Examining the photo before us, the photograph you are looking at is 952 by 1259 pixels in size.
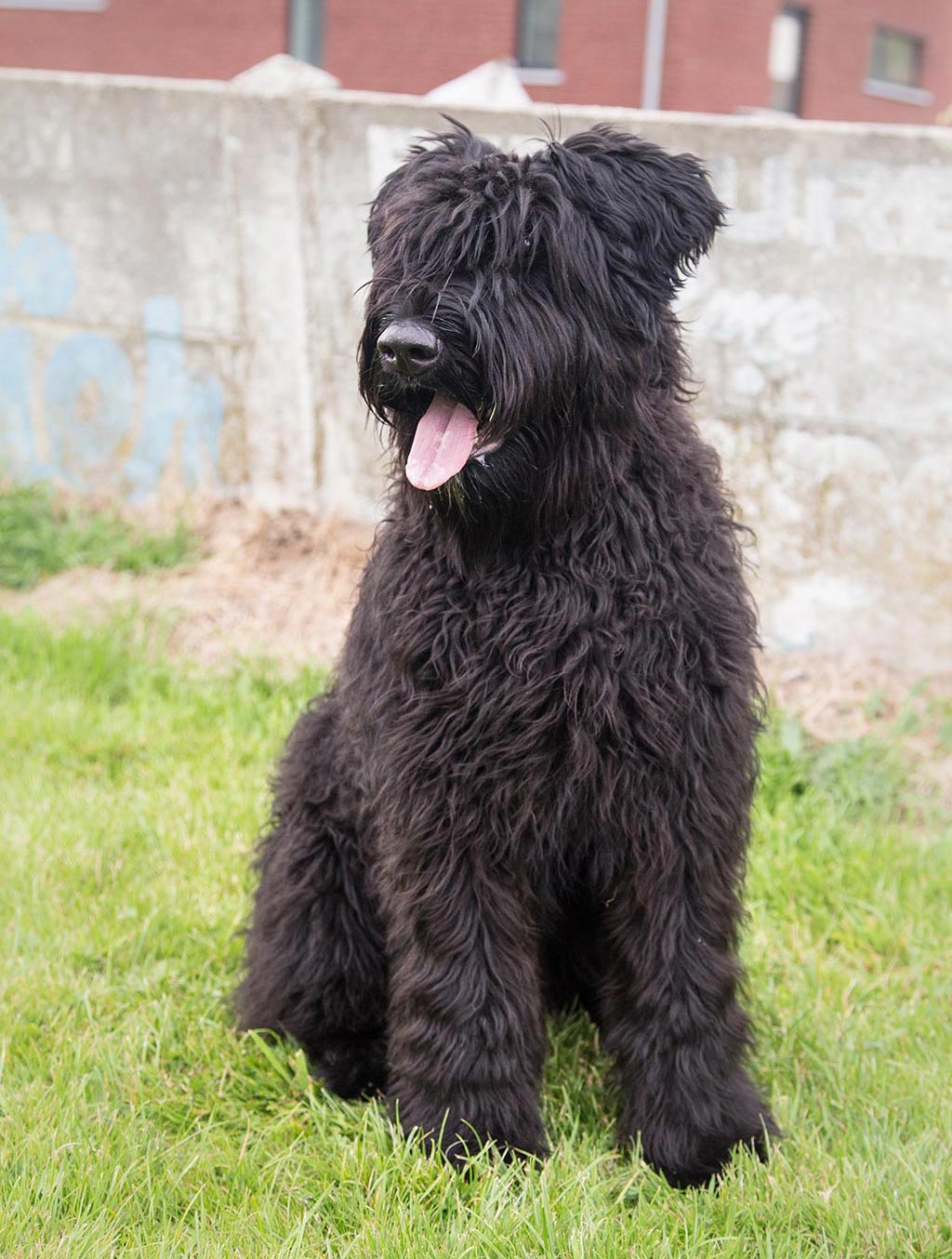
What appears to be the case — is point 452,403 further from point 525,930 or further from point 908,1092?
point 908,1092

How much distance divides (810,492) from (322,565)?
236 centimetres

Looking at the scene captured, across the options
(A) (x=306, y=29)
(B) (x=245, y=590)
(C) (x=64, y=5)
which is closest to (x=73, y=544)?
(B) (x=245, y=590)

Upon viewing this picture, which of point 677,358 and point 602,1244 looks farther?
point 677,358

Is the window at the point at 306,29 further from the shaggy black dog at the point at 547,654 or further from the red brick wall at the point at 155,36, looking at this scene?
the shaggy black dog at the point at 547,654

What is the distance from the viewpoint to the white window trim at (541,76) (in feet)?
63.8

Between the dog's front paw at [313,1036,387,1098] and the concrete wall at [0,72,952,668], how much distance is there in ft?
7.52

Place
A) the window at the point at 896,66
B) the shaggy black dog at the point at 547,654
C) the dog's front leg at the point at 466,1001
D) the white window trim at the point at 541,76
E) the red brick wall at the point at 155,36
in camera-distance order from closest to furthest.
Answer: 1. the shaggy black dog at the point at 547,654
2. the dog's front leg at the point at 466,1001
3. the white window trim at the point at 541,76
4. the red brick wall at the point at 155,36
5. the window at the point at 896,66

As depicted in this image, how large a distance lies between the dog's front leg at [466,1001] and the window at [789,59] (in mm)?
22791

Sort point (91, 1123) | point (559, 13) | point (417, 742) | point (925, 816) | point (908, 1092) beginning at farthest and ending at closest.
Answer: point (559, 13)
point (925, 816)
point (908, 1092)
point (91, 1123)
point (417, 742)

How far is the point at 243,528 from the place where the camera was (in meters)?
6.84

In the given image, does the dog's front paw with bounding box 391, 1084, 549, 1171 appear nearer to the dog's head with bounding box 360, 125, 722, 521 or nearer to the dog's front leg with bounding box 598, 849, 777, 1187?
the dog's front leg with bounding box 598, 849, 777, 1187

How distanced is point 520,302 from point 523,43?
19.2m

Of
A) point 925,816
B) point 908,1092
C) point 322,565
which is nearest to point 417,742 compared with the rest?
point 908,1092

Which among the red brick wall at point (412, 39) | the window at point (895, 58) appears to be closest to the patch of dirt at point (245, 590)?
the red brick wall at point (412, 39)
